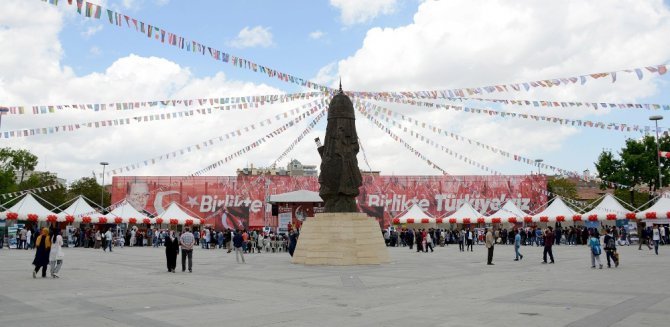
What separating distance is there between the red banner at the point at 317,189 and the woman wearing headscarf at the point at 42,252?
36.3 metres

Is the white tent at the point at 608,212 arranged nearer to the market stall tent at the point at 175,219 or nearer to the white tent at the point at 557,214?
the white tent at the point at 557,214

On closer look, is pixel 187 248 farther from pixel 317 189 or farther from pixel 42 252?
pixel 317 189

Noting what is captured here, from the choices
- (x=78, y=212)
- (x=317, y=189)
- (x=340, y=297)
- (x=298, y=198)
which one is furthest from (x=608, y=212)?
(x=78, y=212)

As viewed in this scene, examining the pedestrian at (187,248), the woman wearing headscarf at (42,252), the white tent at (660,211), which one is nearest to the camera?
the woman wearing headscarf at (42,252)

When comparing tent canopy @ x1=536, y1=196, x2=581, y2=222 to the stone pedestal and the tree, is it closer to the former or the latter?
the stone pedestal

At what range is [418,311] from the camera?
31.3 feet

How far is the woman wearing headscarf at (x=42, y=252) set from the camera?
50.8 ft

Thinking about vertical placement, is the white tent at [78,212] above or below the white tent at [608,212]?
above

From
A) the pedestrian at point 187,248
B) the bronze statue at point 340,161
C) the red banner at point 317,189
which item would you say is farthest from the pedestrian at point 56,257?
the red banner at point 317,189

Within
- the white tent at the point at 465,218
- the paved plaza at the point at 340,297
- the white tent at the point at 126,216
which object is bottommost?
the paved plaza at the point at 340,297

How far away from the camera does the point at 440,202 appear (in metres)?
54.5

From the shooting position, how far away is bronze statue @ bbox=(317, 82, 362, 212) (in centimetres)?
2223

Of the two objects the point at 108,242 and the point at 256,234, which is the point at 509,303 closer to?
the point at 256,234

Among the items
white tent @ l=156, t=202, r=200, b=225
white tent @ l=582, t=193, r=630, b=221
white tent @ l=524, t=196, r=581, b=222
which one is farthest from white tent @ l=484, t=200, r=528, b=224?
white tent @ l=156, t=202, r=200, b=225
